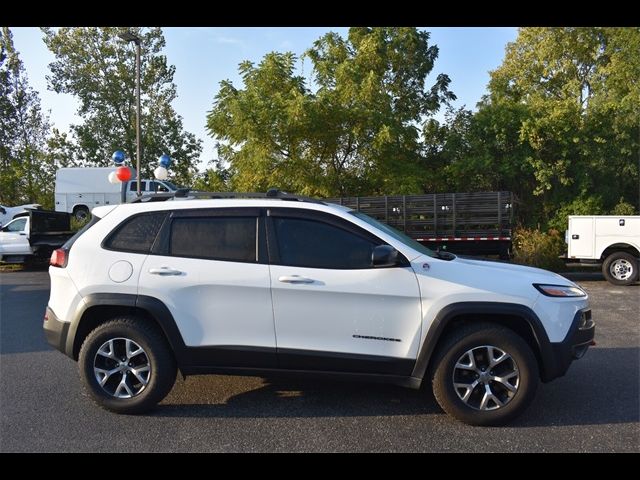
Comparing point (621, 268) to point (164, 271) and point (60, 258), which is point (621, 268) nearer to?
point (164, 271)

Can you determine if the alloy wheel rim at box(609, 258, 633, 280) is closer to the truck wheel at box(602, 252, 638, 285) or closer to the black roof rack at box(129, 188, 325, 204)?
the truck wheel at box(602, 252, 638, 285)

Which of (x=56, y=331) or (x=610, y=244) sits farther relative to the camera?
(x=610, y=244)

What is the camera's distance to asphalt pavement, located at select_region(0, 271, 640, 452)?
A: 3.80m

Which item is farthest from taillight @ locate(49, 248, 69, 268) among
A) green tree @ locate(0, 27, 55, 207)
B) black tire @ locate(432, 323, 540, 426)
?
green tree @ locate(0, 27, 55, 207)

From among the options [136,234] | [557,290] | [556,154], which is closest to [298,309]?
[136,234]

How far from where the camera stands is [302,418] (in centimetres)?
429

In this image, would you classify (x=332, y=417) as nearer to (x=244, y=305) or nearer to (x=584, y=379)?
(x=244, y=305)

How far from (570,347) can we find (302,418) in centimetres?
211

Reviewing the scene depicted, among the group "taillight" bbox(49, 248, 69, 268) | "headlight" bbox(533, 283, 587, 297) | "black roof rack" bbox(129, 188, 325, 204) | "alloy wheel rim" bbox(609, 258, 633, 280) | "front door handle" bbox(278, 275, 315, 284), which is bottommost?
"alloy wheel rim" bbox(609, 258, 633, 280)

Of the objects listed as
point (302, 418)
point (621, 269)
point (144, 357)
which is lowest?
point (302, 418)

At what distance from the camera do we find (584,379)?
17.2 ft

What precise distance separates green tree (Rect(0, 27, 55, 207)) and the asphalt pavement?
99.5 feet
